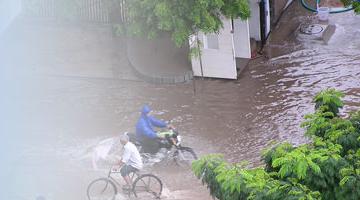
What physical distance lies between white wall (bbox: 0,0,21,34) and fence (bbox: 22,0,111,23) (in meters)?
0.75

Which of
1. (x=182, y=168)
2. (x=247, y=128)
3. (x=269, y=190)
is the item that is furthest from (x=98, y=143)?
(x=269, y=190)

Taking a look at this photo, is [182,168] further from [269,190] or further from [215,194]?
[269,190]

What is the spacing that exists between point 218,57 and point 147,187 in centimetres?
641

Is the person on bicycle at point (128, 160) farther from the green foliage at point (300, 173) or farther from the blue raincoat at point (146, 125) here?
the green foliage at point (300, 173)

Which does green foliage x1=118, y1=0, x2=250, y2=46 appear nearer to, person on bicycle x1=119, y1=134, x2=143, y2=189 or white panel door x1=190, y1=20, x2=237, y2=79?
white panel door x1=190, y1=20, x2=237, y2=79

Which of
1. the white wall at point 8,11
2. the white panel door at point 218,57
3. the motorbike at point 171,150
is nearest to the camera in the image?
the motorbike at point 171,150

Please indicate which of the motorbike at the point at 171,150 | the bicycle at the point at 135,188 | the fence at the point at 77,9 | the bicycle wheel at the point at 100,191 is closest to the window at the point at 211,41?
the fence at the point at 77,9

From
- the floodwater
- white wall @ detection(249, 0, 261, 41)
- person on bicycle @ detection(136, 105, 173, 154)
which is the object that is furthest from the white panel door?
person on bicycle @ detection(136, 105, 173, 154)

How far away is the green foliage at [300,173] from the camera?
816cm

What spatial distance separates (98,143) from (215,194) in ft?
23.2

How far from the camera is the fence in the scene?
63.6 feet

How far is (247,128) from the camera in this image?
636 inches

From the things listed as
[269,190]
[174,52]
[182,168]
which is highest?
[174,52]

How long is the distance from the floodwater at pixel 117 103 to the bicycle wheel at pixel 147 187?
1.39ft
